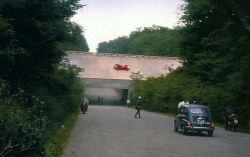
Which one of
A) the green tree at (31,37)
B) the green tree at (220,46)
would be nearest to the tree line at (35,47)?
the green tree at (31,37)

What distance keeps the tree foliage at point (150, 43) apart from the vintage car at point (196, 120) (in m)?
62.3

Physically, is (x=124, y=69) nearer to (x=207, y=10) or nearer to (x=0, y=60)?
(x=207, y=10)

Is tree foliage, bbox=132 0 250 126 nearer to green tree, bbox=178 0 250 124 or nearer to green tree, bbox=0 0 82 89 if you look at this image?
green tree, bbox=178 0 250 124

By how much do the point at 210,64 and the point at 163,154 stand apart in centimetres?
2630

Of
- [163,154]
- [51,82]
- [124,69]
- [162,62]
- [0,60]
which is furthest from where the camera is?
[162,62]

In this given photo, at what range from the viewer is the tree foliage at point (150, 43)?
350 ft

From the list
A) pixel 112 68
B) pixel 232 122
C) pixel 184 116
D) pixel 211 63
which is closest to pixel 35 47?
pixel 184 116

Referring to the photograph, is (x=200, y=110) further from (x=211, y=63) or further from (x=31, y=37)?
(x=211, y=63)

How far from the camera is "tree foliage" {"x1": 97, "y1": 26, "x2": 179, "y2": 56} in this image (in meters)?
107

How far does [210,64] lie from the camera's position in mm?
38750

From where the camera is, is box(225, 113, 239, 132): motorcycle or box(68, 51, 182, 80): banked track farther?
box(68, 51, 182, 80): banked track

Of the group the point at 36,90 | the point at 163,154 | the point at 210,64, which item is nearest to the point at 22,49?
the point at 36,90

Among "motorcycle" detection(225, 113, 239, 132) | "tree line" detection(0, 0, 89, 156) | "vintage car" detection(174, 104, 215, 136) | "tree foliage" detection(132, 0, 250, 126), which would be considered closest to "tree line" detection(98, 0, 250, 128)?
"tree foliage" detection(132, 0, 250, 126)

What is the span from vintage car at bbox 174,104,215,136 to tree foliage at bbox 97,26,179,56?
204ft
